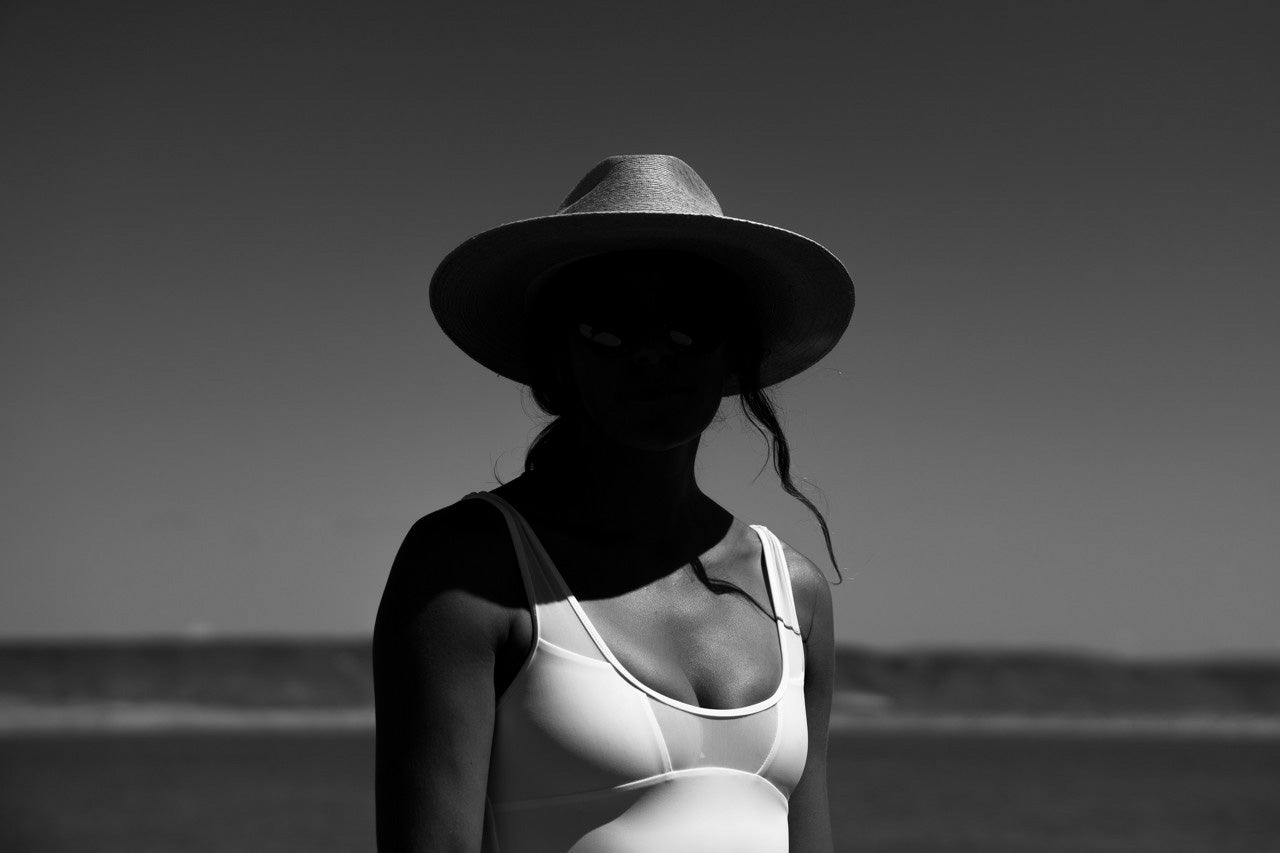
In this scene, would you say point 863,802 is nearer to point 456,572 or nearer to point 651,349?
point 651,349

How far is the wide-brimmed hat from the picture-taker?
6.12ft

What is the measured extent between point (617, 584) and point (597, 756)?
0.25 m

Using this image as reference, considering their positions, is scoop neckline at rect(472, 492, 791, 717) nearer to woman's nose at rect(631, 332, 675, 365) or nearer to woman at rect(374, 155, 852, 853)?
woman at rect(374, 155, 852, 853)

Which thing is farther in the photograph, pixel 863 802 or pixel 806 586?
pixel 863 802

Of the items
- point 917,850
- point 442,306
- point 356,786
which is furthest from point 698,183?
point 356,786

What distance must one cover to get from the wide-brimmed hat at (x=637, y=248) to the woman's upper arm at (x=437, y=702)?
0.48 meters

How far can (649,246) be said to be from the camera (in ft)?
6.30

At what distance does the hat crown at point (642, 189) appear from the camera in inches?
74.8

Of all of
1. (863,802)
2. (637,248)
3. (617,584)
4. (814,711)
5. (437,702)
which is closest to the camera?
(437,702)

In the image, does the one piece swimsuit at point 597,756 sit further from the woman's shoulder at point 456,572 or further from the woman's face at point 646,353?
the woman's face at point 646,353

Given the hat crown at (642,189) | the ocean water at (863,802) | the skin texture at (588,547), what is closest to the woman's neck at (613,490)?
the skin texture at (588,547)

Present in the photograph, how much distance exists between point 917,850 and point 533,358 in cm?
3502

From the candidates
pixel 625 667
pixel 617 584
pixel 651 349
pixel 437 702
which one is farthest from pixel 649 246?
pixel 437 702

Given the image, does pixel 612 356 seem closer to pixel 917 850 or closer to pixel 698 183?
pixel 698 183
